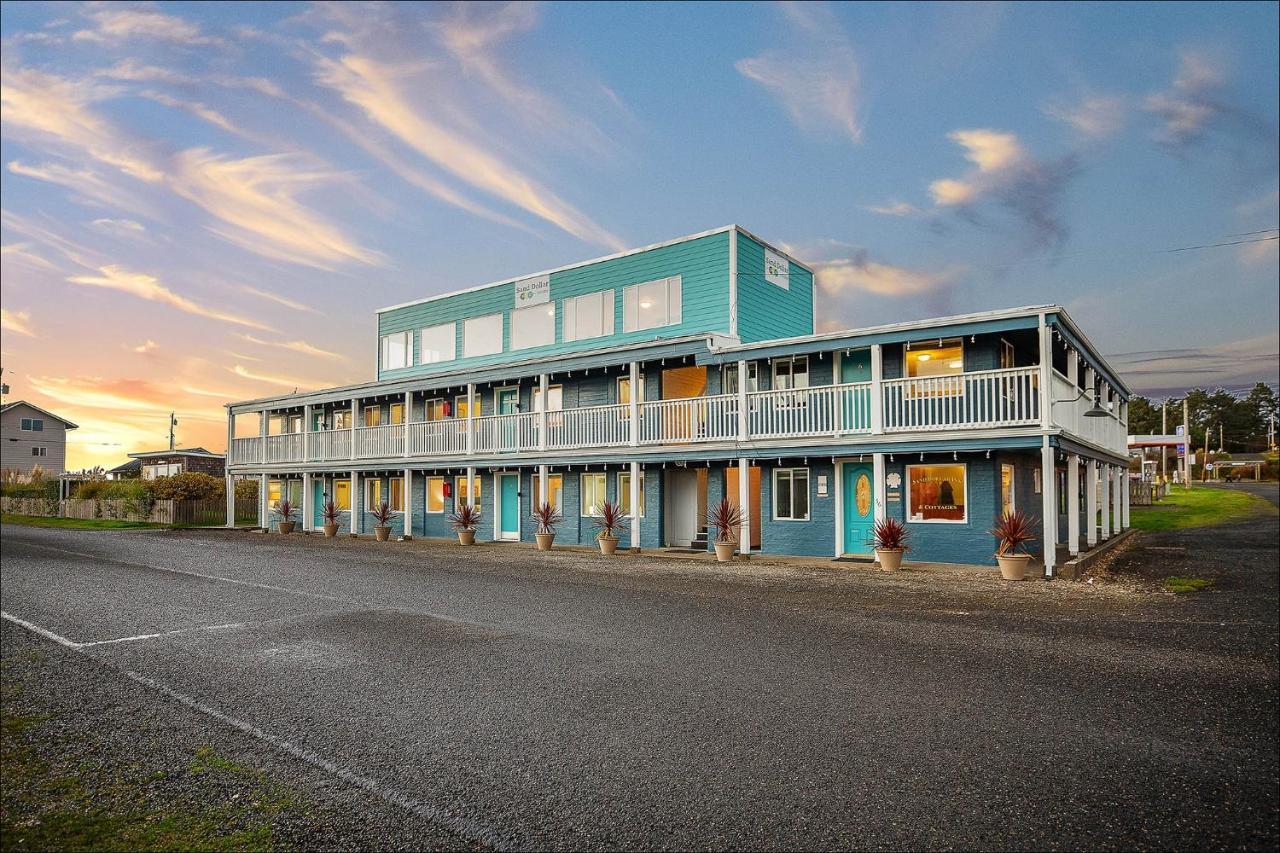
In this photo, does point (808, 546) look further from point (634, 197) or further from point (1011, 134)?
point (634, 197)

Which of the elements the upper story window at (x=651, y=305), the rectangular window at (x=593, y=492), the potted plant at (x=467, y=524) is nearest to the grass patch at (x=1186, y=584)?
the upper story window at (x=651, y=305)

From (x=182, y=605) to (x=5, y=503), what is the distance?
155ft

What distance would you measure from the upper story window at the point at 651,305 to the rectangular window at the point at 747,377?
282 centimetres

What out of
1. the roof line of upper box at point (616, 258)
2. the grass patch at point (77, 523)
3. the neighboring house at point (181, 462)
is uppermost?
the roof line of upper box at point (616, 258)

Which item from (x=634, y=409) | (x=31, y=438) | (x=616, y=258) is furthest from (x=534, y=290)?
(x=31, y=438)

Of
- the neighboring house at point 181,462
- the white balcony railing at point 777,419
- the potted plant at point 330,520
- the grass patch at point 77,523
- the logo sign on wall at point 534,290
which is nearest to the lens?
the white balcony railing at point 777,419

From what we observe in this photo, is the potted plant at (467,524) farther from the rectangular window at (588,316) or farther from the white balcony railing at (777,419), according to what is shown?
the rectangular window at (588,316)

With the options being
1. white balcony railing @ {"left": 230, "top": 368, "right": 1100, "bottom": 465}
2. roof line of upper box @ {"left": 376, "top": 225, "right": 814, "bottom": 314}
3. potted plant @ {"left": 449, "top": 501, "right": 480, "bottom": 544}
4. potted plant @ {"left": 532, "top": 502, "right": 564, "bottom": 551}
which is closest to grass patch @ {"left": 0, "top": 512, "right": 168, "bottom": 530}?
white balcony railing @ {"left": 230, "top": 368, "right": 1100, "bottom": 465}

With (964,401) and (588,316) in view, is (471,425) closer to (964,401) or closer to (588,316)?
(588,316)

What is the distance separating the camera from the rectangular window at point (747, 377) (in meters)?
21.1

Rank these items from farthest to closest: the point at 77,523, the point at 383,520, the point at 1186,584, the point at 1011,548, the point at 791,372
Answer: the point at 77,523 < the point at 383,520 < the point at 791,372 < the point at 1011,548 < the point at 1186,584

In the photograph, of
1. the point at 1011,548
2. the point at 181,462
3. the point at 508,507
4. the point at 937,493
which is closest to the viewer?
the point at 1011,548

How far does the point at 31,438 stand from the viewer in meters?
70.9

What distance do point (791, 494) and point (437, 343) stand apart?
54.1 ft
